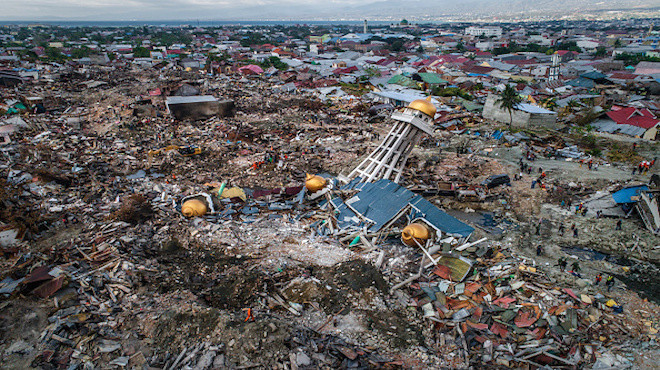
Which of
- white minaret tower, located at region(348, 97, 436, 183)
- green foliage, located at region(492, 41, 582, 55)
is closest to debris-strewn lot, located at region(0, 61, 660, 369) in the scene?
white minaret tower, located at region(348, 97, 436, 183)

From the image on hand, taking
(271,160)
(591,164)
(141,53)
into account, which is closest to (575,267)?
(591,164)

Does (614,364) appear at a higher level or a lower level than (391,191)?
lower

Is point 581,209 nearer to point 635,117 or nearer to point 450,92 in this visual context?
point 635,117

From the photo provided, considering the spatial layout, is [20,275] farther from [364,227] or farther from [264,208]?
[364,227]

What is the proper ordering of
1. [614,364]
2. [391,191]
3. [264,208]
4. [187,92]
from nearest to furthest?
[614,364]
[391,191]
[264,208]
[187,92]

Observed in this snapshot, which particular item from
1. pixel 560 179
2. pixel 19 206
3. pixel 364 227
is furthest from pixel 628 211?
pixel 19 206

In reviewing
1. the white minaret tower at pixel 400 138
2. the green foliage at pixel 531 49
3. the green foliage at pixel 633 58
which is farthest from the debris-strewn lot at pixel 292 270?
the green foliage at pixel 531 49
